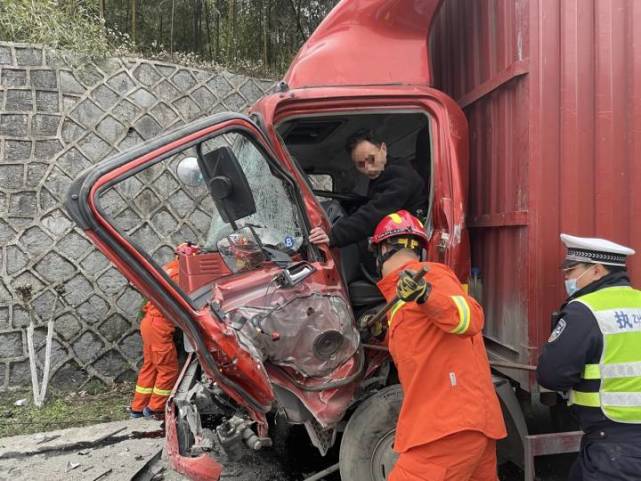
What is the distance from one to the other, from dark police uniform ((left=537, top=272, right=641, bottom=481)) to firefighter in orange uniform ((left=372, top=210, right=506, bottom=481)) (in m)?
0.30

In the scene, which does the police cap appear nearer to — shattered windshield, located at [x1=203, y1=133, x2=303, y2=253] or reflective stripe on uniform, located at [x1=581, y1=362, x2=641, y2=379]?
reflective stripe on uniform, located at [x1=581, y1=362, x2=641, y2=379]

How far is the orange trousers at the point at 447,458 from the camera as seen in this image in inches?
74.6

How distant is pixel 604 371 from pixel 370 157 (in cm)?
162

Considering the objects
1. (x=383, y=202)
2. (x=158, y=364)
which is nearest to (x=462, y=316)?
(x=383, y=202)

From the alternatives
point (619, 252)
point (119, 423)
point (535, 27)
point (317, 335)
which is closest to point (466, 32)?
point (535, 27)

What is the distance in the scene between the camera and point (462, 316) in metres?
1.79

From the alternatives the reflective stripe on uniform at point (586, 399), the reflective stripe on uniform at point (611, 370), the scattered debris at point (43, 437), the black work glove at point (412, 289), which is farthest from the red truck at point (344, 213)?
the scattered debris at point (43, 437)

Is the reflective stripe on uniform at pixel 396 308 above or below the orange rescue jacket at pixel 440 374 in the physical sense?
above

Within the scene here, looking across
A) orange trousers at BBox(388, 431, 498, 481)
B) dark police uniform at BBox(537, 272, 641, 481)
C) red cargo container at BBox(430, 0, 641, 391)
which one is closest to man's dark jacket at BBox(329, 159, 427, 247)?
red cargo container at BBox(430, 0, 641, 391)

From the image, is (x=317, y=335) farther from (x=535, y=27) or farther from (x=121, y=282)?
(x=121, y=282)

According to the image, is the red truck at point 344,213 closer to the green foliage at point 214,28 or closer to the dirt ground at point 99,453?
the dirt ground at point 99,453

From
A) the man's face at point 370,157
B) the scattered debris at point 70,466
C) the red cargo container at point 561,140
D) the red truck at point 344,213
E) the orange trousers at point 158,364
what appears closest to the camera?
the red truck at point 344,213

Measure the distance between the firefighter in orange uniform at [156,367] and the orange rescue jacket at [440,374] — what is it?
2.98m

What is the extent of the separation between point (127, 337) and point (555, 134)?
4.74 meters
